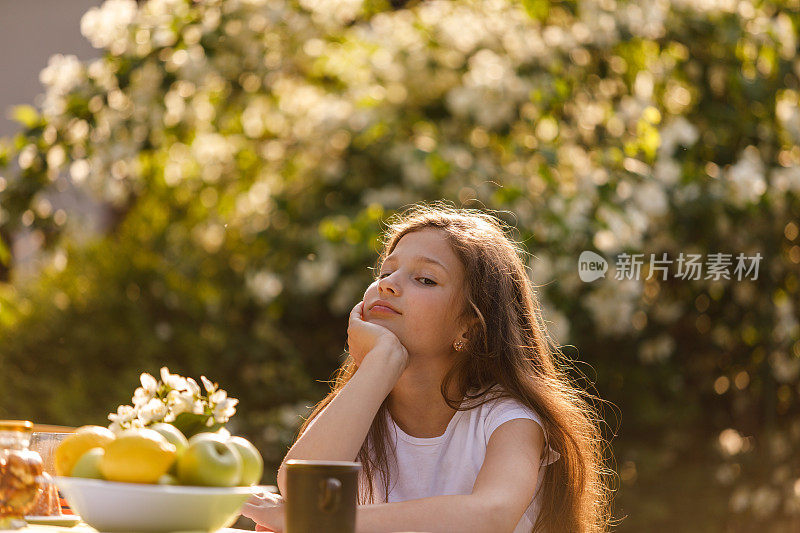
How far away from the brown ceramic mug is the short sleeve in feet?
1.82

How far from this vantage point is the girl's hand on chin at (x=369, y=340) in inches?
63.3

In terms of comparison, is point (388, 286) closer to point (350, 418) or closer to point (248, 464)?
point (350, 418)

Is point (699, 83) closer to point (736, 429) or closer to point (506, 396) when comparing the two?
point (736, 429)

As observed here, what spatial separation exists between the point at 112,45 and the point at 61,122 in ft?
1.06

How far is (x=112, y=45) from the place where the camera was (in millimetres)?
3334

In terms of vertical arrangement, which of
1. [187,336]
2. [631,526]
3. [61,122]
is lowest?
[631,526]

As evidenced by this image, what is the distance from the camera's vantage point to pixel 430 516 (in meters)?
1.26

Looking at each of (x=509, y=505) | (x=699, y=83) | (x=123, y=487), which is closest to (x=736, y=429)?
(x=699, y=83)

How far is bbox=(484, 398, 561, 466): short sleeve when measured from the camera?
1.57m

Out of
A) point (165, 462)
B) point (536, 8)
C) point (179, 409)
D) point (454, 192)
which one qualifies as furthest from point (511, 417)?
point (536, 8)

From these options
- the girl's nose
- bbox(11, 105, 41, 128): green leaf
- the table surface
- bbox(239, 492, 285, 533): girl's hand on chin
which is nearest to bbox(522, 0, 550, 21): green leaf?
bbox(11, 105, 41, 128): green leaf

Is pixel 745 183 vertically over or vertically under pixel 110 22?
under

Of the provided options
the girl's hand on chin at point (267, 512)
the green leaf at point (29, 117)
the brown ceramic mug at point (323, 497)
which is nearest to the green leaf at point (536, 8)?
the green leaf at point (29, 117)

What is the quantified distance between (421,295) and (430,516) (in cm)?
51
